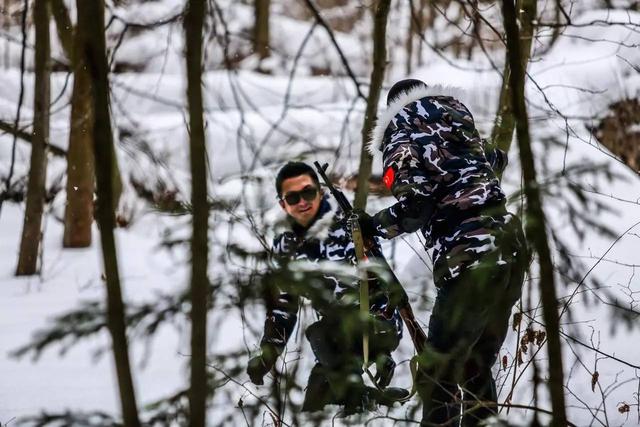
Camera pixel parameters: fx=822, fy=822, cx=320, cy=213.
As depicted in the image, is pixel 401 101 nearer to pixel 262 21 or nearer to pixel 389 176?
pixel 389 176

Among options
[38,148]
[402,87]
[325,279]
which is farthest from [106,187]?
[38,148]

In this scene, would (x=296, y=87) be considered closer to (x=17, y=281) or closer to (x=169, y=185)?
(x=169, y=185)

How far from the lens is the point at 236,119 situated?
42.8 feet

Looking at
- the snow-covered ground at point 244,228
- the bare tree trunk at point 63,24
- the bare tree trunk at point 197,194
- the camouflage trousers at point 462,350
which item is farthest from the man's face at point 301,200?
the bare tree trunk at point 63,24

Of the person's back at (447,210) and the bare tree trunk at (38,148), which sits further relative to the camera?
the bare tree trunk at (38,148)

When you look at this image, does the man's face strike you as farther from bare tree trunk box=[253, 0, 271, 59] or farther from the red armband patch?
bare tree trunk box=[253, 0, 271, 59]

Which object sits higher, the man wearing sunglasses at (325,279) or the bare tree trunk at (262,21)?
the bare tree trunk at (262,21)

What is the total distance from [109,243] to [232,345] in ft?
13.2

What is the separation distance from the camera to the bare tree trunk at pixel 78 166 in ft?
25.1

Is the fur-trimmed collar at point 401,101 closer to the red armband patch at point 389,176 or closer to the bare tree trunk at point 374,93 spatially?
the red armband patch at point 389,176

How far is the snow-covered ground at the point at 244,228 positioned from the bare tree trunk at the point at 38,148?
238 mm

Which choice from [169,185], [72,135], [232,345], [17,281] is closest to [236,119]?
[169,185]

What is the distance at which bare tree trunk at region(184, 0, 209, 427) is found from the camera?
1.41 meters

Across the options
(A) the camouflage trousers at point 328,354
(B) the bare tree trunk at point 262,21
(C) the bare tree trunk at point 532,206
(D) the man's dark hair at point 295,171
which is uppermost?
(B) the bare tree trunk at point 262,21
